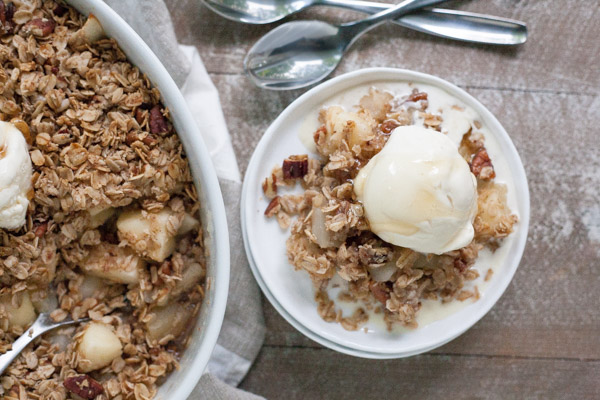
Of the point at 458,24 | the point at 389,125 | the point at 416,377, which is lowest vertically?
the point at 416,377

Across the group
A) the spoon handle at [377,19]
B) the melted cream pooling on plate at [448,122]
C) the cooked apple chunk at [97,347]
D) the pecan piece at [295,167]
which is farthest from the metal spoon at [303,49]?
the cooked apple chunk at [97,347]

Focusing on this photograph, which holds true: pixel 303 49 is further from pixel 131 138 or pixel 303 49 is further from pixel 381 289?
pixel 381 289

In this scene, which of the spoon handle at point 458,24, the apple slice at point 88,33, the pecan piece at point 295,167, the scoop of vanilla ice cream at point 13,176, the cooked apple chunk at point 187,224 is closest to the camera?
the scoop of vanilla ice cream at point 13,176

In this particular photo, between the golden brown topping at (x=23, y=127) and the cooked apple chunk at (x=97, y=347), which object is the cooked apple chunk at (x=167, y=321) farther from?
the golden brown topping at (x=23, y=127)

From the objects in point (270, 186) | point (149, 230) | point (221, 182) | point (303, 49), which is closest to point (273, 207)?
point (270, 186)

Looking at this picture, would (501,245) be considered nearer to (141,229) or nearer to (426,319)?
(426,319)

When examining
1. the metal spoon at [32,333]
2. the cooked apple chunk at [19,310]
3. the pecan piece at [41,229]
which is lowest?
the metal spoon at [32,333]
